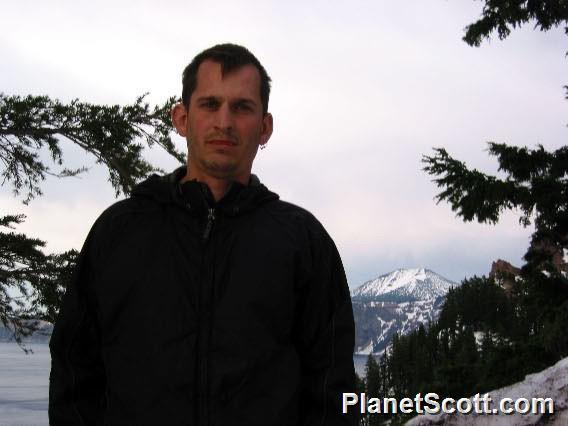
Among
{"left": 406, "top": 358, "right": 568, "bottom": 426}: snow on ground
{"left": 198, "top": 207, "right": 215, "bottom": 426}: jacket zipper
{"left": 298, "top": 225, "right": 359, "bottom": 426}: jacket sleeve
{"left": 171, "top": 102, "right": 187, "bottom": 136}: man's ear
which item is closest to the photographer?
{"left": 198, "top": 207, "right": 215, "bottom": 426}: jacket zipper

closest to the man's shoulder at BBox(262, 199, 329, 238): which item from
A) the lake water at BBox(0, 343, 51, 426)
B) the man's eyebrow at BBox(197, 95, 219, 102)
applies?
the man's eyebrow at BBox(197, 95, 219, 102)

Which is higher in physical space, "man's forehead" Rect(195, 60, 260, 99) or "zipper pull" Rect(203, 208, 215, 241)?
"man's forehead" Rect(195, 60, 260, 99)

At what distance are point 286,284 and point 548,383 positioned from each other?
6.65m

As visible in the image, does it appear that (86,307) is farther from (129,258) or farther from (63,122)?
(63,122)

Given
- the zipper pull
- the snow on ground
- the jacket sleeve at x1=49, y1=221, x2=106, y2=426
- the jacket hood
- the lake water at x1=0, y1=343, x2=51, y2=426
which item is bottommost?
the lake water at x1=0, y1=343, x2=51, y2=426

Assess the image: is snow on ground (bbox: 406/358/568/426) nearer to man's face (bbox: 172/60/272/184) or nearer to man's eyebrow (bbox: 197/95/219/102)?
man's face (bbox: 172/60/272/184)

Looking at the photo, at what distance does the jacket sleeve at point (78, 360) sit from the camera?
99.5 inches

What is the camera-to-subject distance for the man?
2377mm

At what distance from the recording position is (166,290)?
8.11 feet

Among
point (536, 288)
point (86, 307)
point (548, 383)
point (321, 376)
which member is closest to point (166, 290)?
point (86, 307)

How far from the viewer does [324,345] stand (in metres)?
2.55

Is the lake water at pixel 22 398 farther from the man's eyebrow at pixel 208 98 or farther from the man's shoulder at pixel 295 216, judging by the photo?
Result: the man's eyebrow at pixel 208 98

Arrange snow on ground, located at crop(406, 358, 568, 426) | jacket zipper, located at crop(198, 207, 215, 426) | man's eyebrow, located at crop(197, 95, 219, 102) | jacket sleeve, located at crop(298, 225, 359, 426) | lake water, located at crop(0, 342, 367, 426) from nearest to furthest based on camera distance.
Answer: jacket zipper, located at crop(198, 207, 215, 426) < jacket sleeve, located at crop(298, 225, 359, 426) < man's eyebrow, located at crop(197, 95, 219, 102) < snow on ground, located at crop(406, 358, 568, 426) < lake water, located at crop(0, 342, 367, 426)

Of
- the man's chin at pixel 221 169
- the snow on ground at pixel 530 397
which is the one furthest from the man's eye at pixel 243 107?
the snow on ground at pixel 530 397
